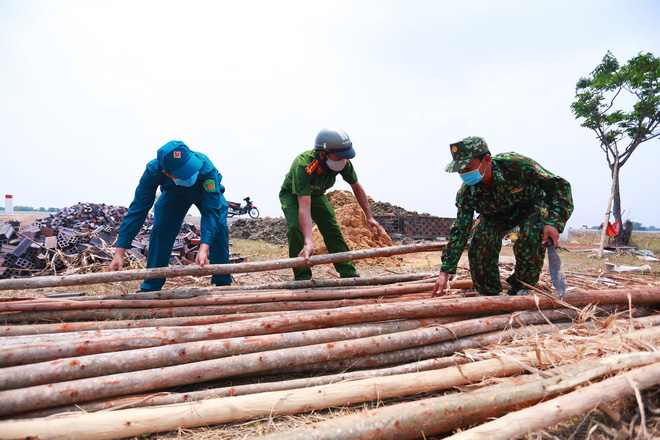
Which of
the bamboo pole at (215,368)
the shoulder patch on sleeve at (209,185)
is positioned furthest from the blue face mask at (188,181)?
the bamboo pole at (215,368)

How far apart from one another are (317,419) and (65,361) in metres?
1.31

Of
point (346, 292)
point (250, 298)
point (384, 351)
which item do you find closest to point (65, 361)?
point (250, 298)

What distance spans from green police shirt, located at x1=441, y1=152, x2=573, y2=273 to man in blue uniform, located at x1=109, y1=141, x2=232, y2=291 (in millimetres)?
2123

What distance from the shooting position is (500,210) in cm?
285

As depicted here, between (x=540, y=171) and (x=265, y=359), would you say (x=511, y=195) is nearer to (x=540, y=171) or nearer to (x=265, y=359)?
(x=540, y=171)

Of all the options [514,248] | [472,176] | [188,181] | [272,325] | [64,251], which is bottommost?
[272,325]

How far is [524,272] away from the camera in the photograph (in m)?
2.77

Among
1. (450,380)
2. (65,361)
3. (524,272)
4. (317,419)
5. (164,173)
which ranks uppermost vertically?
(164,173)

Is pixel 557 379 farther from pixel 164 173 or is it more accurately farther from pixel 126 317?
pixel 164 173

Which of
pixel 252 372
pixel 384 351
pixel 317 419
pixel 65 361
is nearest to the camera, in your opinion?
pixel 317 419

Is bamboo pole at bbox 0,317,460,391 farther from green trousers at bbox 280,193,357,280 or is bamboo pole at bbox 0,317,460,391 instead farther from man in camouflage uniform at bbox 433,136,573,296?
green trousers at bbox 280,193,357,280

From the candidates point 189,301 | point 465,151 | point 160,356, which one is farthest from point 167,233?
point 465,151

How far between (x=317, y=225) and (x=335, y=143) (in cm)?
98

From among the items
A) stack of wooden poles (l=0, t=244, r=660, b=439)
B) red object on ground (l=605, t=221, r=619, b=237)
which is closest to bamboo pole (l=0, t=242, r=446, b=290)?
stack of wooden poles (l=0, t=244, r=660, b=439)
